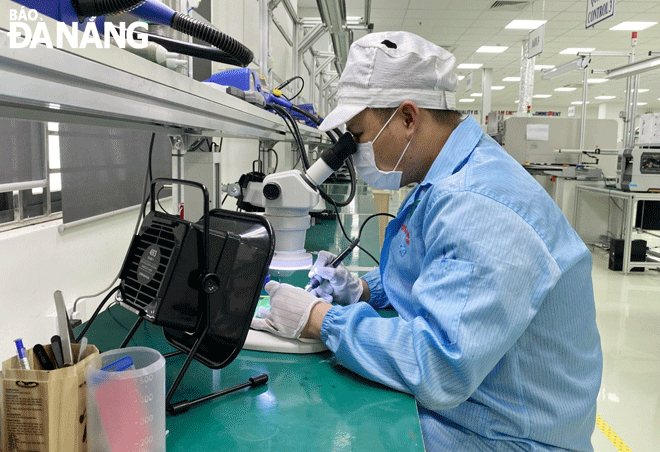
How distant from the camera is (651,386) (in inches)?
99.4

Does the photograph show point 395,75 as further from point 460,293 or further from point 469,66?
point 469,66

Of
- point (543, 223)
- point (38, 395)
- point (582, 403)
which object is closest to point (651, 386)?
point (582, 403)

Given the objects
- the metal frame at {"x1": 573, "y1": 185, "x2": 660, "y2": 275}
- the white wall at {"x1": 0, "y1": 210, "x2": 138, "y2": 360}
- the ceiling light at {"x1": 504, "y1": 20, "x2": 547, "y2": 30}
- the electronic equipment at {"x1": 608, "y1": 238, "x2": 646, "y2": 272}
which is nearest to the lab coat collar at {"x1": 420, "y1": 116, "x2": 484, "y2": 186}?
the white wall at {"x1": 0, "y1": 210, "x2": 138, "y2": 360}

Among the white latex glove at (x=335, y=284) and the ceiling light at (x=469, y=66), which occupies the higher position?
the ceiling light at (x=469, y=66)

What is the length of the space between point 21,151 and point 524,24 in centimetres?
783

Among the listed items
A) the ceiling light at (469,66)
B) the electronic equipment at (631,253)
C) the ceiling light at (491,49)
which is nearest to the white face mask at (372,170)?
the electronic equipment at (631,253)

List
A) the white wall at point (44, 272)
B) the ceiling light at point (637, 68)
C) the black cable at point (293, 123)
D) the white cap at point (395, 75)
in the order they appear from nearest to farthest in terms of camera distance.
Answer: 1. the white cap at point (395, 75)
2. the white wall at point (44, 272)
3. the black cable at point (293, 123)
4. the ceiling light at point (637, 68)

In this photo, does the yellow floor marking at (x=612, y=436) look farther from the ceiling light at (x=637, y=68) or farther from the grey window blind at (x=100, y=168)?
the ceiling light at (x=637, y=68)

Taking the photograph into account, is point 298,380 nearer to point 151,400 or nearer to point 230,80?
point 151,400

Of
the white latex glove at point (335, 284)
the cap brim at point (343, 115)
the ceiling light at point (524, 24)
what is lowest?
the white latex glove at point (335, 284)

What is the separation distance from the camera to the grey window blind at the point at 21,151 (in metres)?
1.41

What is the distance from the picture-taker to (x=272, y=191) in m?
1.16

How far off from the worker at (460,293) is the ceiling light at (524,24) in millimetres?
7418

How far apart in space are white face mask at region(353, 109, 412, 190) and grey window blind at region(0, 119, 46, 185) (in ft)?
3.32
